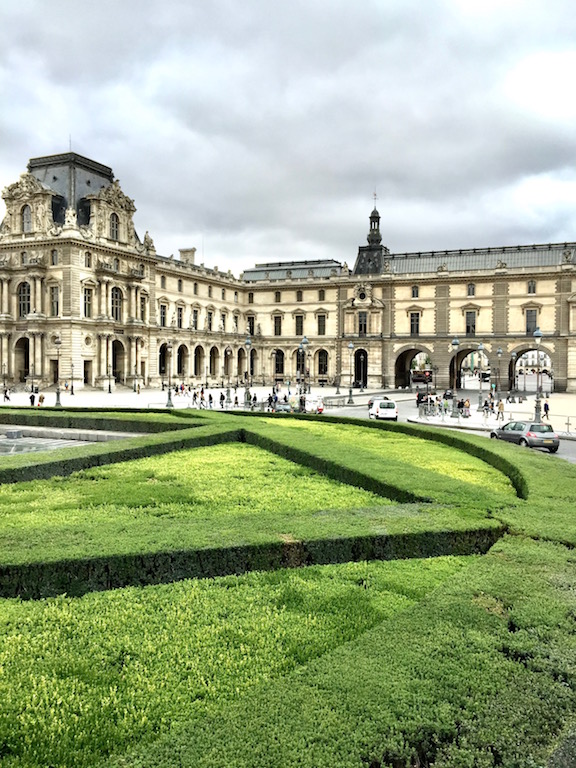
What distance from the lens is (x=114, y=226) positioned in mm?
67688

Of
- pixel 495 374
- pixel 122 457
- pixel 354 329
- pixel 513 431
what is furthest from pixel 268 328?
pixel 122 457

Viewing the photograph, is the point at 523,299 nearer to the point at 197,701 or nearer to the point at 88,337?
the point at 88,337

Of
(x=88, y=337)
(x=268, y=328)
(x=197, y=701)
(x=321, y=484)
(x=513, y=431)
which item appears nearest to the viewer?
(x=197, y=701)

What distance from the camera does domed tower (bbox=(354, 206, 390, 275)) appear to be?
85.1 meters

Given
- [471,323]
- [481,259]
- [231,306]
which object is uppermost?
[481,259]

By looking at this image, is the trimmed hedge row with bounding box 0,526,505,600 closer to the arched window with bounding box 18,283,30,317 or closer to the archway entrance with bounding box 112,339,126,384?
the arched window with bounding box 18,283,30,317

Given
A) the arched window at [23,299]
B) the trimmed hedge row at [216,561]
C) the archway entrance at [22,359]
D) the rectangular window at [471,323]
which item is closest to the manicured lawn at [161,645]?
the trimmed hedge row at [216,561]

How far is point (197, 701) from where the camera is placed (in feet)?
17.3

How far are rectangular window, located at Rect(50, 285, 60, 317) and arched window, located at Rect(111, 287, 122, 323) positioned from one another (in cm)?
624

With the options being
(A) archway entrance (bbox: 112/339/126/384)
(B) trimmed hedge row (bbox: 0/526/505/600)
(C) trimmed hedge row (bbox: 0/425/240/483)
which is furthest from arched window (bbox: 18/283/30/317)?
(B) trimmed hedge row (bbox: 0/526/505/600)

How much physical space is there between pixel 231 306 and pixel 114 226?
25561 millimetres

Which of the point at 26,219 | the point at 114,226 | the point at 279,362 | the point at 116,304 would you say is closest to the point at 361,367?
the point at 279,362

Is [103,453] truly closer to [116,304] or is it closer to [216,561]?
[216,561]

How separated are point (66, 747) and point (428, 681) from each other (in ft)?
9.45
